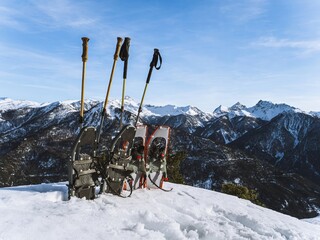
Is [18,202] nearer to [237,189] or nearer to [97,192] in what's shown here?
[97,192]

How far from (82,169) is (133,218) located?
1.80 metres

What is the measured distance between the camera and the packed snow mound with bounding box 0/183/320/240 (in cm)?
677

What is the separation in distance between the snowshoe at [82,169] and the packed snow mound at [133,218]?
308 millimetres

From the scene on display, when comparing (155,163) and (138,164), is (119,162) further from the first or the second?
(155,163)

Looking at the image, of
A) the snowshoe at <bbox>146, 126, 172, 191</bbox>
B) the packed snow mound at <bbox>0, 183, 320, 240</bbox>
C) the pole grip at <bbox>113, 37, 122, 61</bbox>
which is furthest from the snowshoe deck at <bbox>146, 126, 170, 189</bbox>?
the pole grip at <bbox>113, 37, 122, 61</bbox>

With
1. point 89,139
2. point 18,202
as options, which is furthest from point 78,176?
point 18,202

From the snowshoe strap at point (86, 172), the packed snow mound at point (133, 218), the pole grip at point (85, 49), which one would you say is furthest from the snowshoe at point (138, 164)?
the pole grip at point (85, 49)

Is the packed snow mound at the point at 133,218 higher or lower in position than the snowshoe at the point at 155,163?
lower

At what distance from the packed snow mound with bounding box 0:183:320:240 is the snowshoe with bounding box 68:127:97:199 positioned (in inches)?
12.1

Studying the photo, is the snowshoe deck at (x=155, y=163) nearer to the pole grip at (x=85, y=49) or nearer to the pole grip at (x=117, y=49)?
the pole grip at (x=117, y=49)

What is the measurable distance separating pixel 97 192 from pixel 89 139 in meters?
1.69

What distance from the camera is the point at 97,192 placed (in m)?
10.1

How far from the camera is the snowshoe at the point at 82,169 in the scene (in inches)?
348

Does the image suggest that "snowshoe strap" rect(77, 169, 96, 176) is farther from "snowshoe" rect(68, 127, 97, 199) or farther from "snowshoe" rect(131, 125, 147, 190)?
"snowshoe" rect(131, 125, 147, 190)
